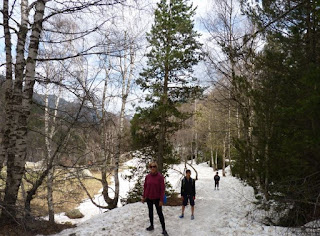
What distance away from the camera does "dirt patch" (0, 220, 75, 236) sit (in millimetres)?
4782

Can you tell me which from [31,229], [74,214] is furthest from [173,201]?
[74,214]

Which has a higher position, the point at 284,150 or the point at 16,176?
the point at 284,150

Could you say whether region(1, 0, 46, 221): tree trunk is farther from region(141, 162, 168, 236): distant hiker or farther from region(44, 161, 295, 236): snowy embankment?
region(141, 162, 168, 236): distant hiker

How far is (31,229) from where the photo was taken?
5.20 m

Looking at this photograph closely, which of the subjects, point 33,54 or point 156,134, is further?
point 156,134

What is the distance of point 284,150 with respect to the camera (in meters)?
5.54

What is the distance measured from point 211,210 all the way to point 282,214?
→ 3144 mm

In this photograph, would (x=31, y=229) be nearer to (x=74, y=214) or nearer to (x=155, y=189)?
(x=155, y=189)

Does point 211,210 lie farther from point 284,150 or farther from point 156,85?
point 156,85

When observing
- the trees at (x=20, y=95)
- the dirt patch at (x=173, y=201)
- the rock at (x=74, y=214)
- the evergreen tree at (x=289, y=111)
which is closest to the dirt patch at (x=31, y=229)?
the trees at (x=20, y=95)

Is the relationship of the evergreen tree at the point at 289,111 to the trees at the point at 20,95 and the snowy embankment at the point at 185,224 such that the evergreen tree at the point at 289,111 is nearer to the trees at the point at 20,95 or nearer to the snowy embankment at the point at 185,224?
the snowy embankment at the point at 185,224

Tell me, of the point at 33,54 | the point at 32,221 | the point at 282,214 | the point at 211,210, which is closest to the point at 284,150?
the point at 282,214

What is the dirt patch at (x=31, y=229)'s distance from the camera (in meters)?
4.78

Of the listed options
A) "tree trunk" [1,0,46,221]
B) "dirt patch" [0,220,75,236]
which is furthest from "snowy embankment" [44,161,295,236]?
"tree trunk" [1,0,46,221]
